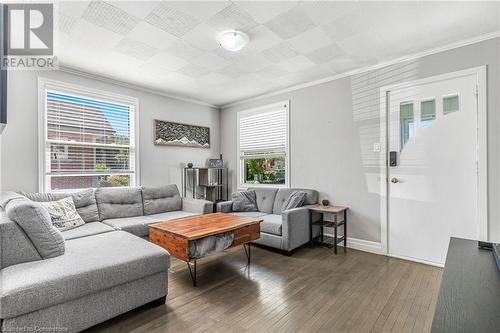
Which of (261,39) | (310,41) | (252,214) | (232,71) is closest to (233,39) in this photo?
(261,39)

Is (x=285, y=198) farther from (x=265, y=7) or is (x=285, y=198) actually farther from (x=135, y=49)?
(x=135, y=49)

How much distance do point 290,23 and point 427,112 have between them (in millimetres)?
1955

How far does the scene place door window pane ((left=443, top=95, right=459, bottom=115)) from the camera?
2.78 metres

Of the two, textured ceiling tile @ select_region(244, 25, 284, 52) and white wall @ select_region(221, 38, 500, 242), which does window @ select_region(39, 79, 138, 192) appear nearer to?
textured ceiling tile @ select_region(244, 25, 284, 52)

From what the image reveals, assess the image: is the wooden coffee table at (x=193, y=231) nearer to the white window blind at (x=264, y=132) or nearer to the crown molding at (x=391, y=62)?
the white window blind at (x=264, y=132)

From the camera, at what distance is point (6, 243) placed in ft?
5.63

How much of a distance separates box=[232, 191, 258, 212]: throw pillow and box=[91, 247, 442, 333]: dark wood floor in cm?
106

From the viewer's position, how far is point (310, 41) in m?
2.71

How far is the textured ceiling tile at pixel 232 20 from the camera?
2.20 meters

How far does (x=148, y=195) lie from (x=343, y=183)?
9.67 feet

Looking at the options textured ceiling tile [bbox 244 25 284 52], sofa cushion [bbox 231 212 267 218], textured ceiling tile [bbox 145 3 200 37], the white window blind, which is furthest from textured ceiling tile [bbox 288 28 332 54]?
sofa cushion [bbox 231 212 267 218]

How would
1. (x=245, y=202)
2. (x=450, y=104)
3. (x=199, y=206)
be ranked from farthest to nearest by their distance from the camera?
(x=245, y=202), (x=199, y=206), (x=450, y=104)

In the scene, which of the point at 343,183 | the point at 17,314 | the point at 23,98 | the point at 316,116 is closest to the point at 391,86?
the point at 316,116

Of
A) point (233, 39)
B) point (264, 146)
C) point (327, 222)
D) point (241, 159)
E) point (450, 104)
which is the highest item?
point (233, 39)
